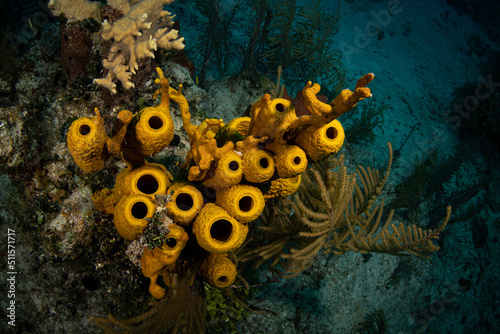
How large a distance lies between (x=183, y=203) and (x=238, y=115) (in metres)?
2.32

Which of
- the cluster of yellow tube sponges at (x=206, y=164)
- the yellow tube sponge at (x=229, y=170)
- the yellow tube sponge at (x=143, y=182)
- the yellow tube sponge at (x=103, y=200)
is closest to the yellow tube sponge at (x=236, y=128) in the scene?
the cluster of yellow tube sponges at (x=206, y=164)

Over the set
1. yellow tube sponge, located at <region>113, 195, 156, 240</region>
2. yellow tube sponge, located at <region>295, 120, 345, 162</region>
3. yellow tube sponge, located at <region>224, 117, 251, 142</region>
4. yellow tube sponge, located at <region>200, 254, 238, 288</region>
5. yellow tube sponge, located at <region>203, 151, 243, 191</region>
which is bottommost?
yellow tube sponge, located at <region>200, 254, 238, 288</region>

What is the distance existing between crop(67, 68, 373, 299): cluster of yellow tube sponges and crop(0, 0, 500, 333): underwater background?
519mm

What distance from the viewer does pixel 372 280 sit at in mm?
3799

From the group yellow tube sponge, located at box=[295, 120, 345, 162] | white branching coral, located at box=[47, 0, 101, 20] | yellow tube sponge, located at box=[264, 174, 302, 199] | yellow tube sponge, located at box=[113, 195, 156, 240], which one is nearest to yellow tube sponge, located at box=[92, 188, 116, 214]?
yellow tube sponge, located at box=[113, 195, 156, 240]

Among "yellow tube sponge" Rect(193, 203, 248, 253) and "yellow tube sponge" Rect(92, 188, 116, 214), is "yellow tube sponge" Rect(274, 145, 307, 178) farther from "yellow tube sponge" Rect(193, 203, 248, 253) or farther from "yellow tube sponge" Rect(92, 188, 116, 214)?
"yellow tube sponge" Rect(92, 188, 116, 214)

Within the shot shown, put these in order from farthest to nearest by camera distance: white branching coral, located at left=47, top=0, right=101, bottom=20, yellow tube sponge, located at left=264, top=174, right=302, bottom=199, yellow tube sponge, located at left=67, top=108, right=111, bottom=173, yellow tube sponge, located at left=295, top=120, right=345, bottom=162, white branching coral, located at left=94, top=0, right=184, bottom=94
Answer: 1. white branching coral, located at left=47, top=0, right=101, bottom=20
2. white branching coral, located at left=94, top=0, right=184, bottom=94
3. yellow tube sponge, located at left=264, top=174, right=302, bottom=199
4. yellow tube sponge, located at left=295, top=120, right=345, bottom=162
5. yellow tube sponge, located at left=67, top=108, right=111, bottom=173

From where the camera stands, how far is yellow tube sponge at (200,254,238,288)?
71.7 inches

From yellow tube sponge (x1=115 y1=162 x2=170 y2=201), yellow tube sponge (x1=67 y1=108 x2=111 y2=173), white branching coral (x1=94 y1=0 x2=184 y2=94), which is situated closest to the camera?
yellow tube sponge (x1=67 y1=108 x2=111 y2=173)

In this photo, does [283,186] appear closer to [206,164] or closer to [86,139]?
[206,164]

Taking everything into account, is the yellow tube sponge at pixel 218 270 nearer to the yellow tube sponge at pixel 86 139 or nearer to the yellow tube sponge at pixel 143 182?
the yellow tube sponge at pixel 143 182

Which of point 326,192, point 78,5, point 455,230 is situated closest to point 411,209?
point 455,230

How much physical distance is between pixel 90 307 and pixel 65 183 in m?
1.09

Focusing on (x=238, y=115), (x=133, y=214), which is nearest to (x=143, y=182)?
(x=133, y=214)
